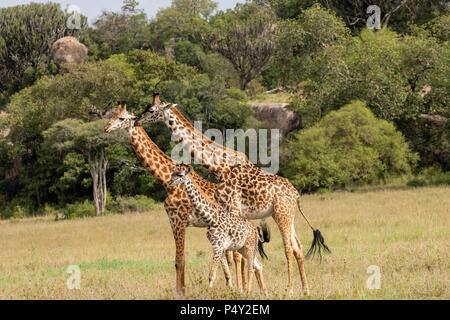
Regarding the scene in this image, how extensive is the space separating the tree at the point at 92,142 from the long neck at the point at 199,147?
91.5 feet

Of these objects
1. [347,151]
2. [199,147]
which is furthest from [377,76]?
[199,147]

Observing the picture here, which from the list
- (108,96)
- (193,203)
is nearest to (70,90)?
(108,96)

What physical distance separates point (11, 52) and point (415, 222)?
5319cm

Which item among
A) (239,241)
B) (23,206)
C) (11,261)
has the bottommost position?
(23,206)

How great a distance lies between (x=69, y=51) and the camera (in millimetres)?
60469

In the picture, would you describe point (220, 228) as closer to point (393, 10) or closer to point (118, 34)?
point (393, 10)

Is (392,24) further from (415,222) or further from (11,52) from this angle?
(415,222)

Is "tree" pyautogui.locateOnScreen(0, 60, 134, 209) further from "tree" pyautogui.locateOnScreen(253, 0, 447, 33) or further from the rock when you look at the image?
"tree" pyautogui.locateOnScreen(253, 0, 447, 33)

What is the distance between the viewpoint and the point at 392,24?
58.2 metres

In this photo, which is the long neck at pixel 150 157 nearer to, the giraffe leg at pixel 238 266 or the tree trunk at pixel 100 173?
the giraffe leg at pixel 238 266

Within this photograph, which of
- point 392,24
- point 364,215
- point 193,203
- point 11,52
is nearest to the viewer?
point 193,203

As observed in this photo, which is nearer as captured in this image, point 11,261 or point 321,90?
point 11,261

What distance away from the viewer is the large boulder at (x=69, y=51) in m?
60.4

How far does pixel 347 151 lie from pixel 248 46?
73.0ft
